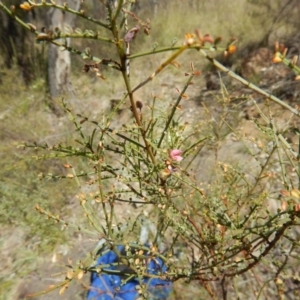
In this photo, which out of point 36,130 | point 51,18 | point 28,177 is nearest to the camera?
point 28,177

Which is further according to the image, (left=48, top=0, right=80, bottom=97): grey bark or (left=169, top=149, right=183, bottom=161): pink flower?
(left=48, top=0, right=80, bottom=97): grey bark

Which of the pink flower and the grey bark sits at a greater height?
the grey bark

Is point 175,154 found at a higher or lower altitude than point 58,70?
lower

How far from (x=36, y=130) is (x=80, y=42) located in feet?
8.30

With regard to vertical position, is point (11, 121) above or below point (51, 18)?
below

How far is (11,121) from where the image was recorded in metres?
3.52

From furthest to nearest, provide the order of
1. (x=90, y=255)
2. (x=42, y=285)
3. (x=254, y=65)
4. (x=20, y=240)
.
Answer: (x=254, y=65) → (x=20, y=240) → (x=42, y=285) → (x=90, y=255)

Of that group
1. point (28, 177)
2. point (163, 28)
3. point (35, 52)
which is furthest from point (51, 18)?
point (163, 28)

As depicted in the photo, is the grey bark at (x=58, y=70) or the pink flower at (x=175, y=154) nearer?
the pink flower at (x=175, y=154)

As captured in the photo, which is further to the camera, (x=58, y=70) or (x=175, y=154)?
(x=58, y=70)

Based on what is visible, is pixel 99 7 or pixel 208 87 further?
pixel 99 7

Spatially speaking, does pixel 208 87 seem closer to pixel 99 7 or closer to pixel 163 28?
pixel 163 28

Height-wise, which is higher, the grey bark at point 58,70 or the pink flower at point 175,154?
the grey bark at point 58,70

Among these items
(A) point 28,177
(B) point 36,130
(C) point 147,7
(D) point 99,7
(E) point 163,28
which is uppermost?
(C) point 147,7
